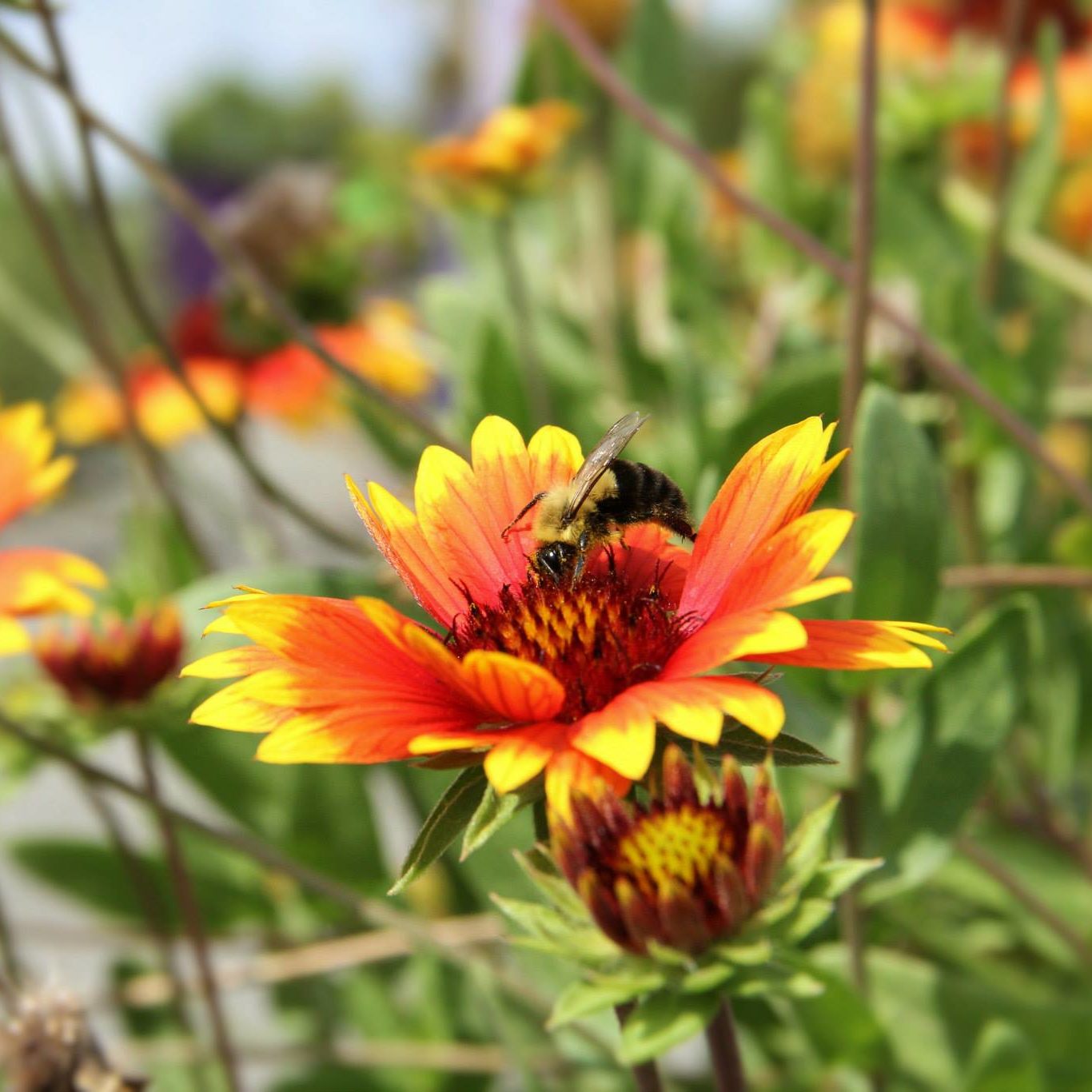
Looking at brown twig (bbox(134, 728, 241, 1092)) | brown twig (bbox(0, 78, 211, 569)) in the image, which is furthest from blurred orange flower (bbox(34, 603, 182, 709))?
brown twig (bbox(0, 78, 211, 569))

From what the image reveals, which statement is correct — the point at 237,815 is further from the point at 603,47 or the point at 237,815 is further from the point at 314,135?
the point at 314,135

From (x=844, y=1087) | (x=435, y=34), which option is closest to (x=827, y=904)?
(x=844, y=1087)

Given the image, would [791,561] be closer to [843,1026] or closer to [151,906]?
[843,1026]

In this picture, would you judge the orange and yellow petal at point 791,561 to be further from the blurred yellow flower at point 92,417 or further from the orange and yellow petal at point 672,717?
the blurred yellow flower at point 92,417

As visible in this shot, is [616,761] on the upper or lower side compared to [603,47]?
lower

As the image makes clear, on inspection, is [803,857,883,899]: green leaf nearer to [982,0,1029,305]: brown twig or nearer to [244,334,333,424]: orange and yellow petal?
[982,0,1029,305]: brown twig

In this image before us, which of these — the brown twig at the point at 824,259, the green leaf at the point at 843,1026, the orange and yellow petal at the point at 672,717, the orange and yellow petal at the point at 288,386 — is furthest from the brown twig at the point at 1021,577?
the orange and yellow petal at the point at 288,386
